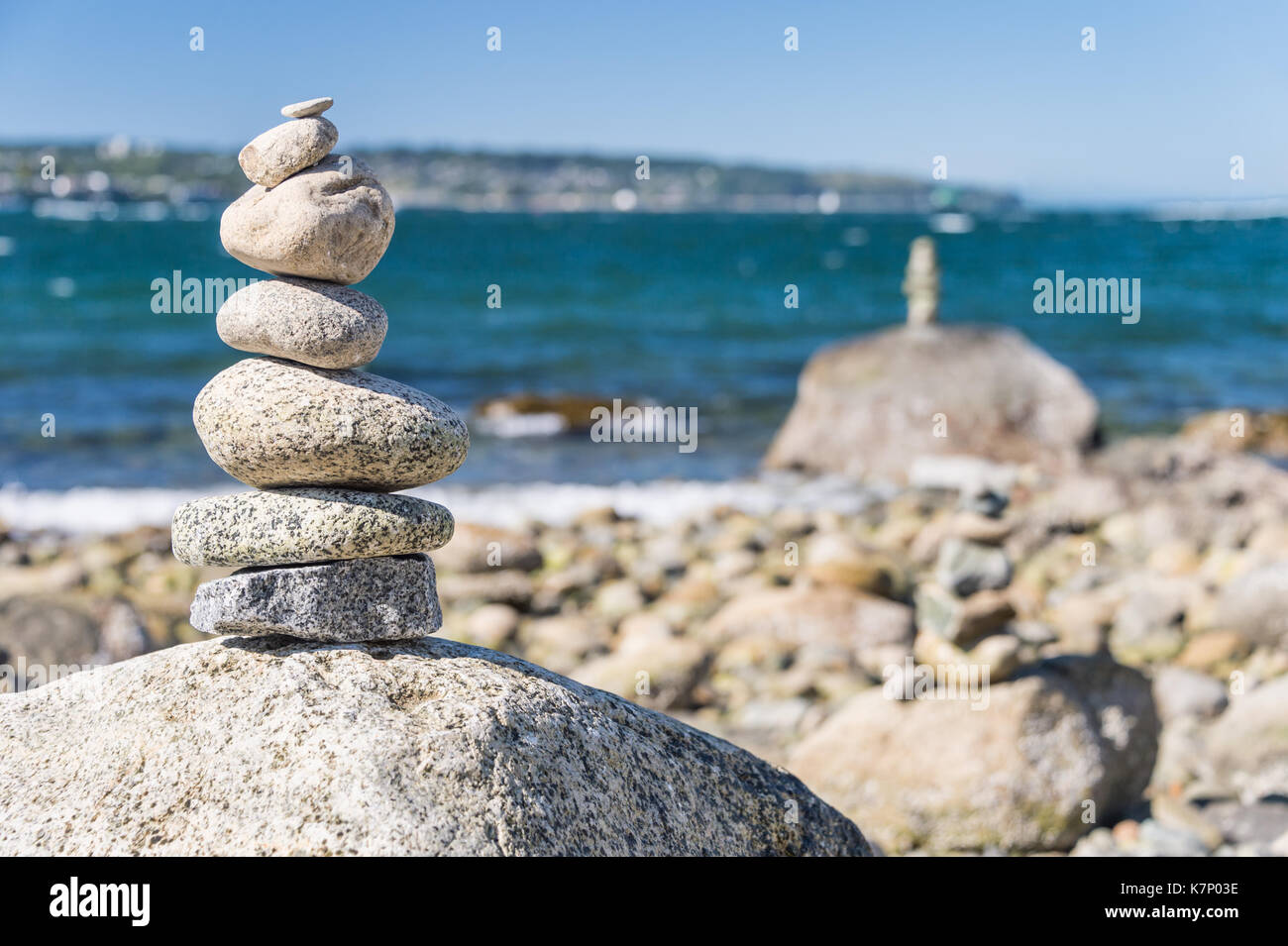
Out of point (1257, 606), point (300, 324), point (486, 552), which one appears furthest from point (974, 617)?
point (486, 552)

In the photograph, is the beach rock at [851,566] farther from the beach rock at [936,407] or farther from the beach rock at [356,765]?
the beach rock at [356,765]

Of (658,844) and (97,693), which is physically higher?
(97,693)

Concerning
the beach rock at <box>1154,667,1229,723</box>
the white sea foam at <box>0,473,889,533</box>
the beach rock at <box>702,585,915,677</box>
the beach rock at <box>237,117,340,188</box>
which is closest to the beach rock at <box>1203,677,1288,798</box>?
the beach rock at <box>1154,667,1229,723</box>

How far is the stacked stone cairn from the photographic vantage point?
3.26m

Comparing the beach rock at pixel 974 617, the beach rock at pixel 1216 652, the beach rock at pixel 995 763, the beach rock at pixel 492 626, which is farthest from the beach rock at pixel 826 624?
the beach rock at pixel 995 763

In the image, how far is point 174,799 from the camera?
9.48 feet

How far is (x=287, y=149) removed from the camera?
3379mm

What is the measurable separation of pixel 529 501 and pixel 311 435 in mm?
9115

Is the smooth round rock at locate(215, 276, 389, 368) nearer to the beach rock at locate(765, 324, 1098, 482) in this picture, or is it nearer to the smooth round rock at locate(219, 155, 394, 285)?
Result: the smooth round rock at locate(219, 155, 394, 285)

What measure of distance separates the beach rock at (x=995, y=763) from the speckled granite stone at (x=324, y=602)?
8.94 ft

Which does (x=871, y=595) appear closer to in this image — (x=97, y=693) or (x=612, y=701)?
(x=612, y=701)

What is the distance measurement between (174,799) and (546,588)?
628cm
